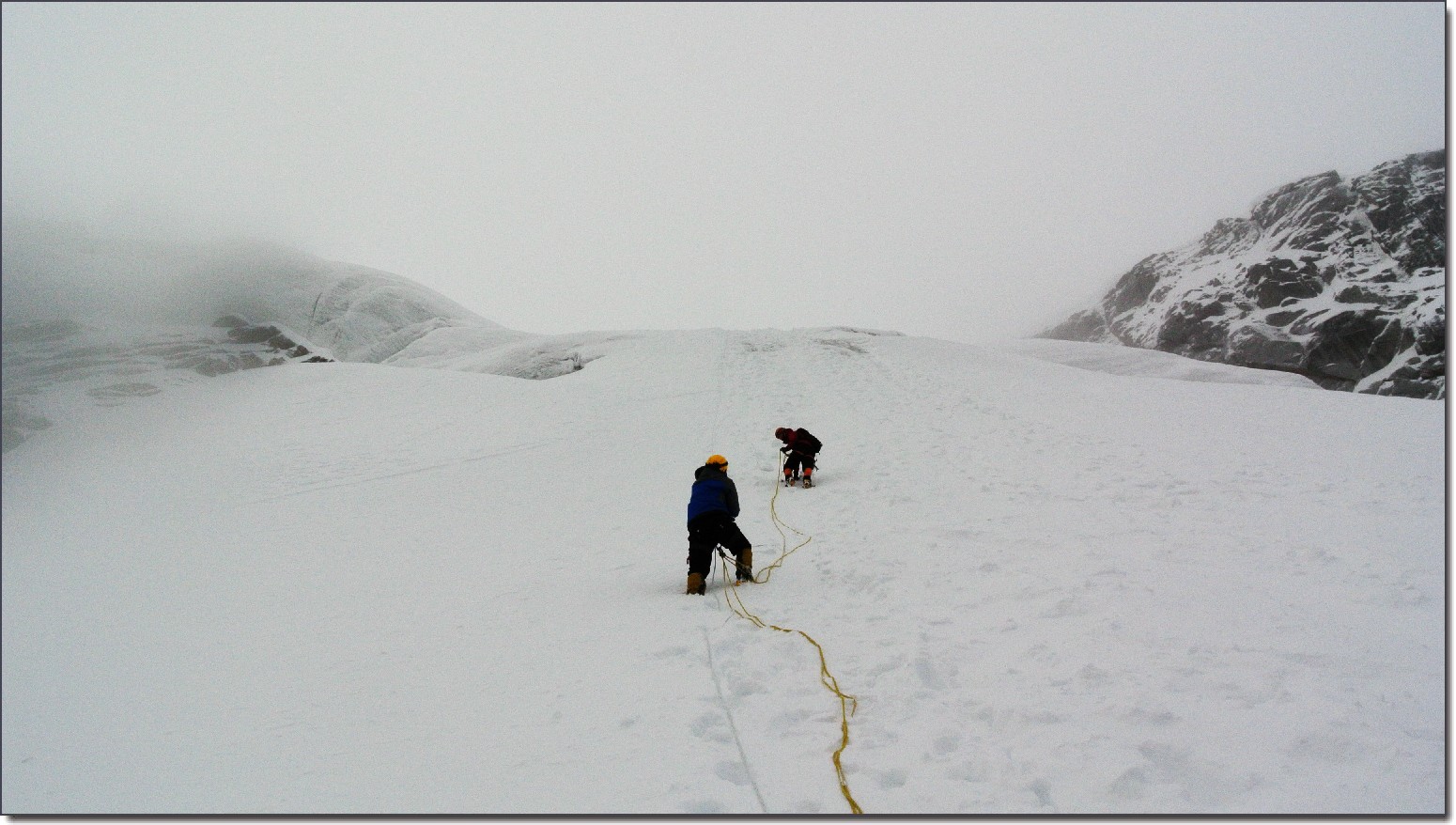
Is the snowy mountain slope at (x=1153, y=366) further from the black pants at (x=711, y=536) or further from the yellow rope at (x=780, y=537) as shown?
the black pants at (x=711, y=536)

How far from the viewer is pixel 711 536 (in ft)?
25.3

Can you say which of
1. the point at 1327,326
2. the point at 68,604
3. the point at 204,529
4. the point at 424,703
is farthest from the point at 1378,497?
the point at 1327,326

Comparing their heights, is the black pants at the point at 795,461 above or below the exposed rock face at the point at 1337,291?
below

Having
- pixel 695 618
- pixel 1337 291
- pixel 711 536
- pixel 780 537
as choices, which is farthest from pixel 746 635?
pixel 1337 291

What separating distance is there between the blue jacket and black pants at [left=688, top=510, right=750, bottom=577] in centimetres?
8

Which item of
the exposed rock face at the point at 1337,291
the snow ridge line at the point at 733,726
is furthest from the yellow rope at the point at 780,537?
the exposed rock face at the point at 1337,291

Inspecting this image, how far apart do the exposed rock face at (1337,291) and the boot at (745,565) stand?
172 m

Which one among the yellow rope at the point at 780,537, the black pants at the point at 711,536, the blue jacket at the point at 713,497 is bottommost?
the yellow rope at the point at 780,537

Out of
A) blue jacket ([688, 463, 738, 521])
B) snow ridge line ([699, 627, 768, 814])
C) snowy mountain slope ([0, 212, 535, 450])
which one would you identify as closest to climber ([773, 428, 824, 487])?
blue jacket ([688, 463, 738, 521])

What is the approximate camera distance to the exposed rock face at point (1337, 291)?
138250 mm

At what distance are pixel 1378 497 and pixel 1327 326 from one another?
8032 inches

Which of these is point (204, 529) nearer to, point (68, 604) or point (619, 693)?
point (68, 604)

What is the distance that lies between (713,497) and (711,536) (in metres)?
0.52

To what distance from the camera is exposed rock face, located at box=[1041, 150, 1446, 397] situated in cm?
13825
